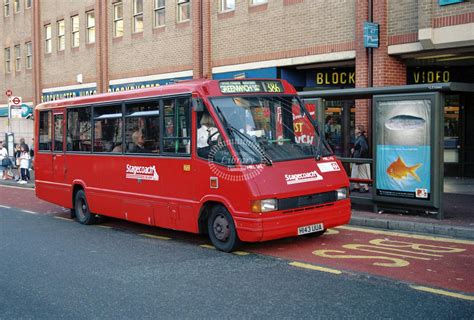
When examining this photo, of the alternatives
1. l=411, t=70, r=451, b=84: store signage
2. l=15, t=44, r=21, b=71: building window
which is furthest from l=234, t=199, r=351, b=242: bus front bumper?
l=15, t=44, r=21, b=71: building window

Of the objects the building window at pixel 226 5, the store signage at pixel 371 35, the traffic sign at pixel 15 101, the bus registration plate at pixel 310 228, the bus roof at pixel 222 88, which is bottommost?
the bus registration plate at pixel 310 228

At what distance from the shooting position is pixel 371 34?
15.5 meters

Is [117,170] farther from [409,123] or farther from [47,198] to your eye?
[409,123]

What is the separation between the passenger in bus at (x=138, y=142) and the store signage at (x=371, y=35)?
7.58 metres

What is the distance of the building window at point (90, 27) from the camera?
91.4 feet

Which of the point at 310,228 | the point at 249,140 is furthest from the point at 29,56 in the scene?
the point at 310,228

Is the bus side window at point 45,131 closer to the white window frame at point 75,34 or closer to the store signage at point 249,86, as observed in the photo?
the store signage at point 249,86

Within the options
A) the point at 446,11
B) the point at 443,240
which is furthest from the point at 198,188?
the point at 446,11

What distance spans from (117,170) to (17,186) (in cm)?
1277

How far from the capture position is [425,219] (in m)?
11.0

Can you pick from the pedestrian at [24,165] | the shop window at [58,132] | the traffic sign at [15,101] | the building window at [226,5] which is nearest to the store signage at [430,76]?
the building window at [226,5]

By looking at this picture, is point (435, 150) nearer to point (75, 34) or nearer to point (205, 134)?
point (205, 134)

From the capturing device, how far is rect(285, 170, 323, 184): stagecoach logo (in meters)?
8.45

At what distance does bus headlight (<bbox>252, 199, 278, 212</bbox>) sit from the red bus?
0.01 meters
